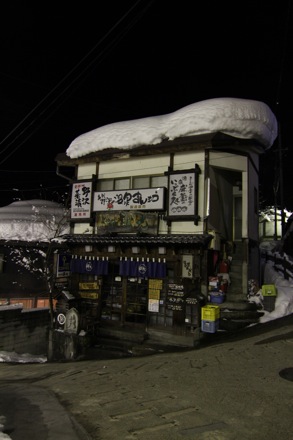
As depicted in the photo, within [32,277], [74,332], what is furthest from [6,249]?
[74,332]

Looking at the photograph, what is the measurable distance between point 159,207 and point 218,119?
4.91 metres

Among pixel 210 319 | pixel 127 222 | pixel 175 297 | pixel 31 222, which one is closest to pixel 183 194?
pixel 127 222

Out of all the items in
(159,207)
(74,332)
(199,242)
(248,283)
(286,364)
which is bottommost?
(74,332)

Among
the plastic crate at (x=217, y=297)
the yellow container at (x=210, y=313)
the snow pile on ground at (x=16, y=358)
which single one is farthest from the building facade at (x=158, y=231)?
the snow pile on ground at (x=16, y=358)

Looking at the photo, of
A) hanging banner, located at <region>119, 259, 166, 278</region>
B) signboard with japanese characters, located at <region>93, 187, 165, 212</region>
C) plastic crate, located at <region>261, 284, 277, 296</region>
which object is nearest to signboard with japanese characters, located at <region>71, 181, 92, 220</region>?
signboard with japanese characters, located at <region>93, 187, 165, 212</region>

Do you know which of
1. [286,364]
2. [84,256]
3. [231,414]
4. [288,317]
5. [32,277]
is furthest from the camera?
[32,277]

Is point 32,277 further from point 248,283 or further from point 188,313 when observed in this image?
point 248,283

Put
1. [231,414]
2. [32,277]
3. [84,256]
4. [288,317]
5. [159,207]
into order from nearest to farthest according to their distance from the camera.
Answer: [231,414], [288,317], [159,207], [84,256], [32,277]

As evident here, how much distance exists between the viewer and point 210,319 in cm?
1252

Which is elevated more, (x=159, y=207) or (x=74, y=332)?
(x=159, y=207)

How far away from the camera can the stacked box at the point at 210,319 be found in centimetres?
1248

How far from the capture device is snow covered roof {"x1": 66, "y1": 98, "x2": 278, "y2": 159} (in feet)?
48.0

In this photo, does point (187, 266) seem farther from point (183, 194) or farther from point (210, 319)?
point (183, 194)

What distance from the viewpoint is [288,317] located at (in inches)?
508
